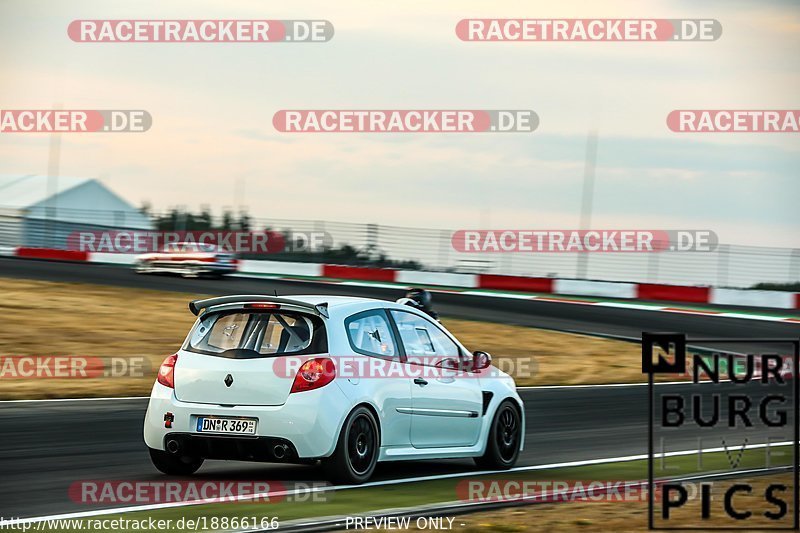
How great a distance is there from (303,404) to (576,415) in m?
6.95

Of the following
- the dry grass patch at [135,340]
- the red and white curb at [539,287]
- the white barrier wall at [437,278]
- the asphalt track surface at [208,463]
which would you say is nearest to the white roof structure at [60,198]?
the red and white curb at [539,287]

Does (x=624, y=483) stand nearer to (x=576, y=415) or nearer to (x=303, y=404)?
(x=303, y=404)

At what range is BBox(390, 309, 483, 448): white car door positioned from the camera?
1002cm

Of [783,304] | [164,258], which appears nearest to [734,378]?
[783,304]

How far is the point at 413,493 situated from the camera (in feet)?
29.9

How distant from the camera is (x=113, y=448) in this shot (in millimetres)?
11211

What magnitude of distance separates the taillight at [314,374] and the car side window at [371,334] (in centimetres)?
37

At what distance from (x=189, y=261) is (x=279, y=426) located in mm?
26204

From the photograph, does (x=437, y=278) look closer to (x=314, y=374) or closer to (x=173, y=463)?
(x=173, y=463)

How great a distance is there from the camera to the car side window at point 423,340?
10133 mm
